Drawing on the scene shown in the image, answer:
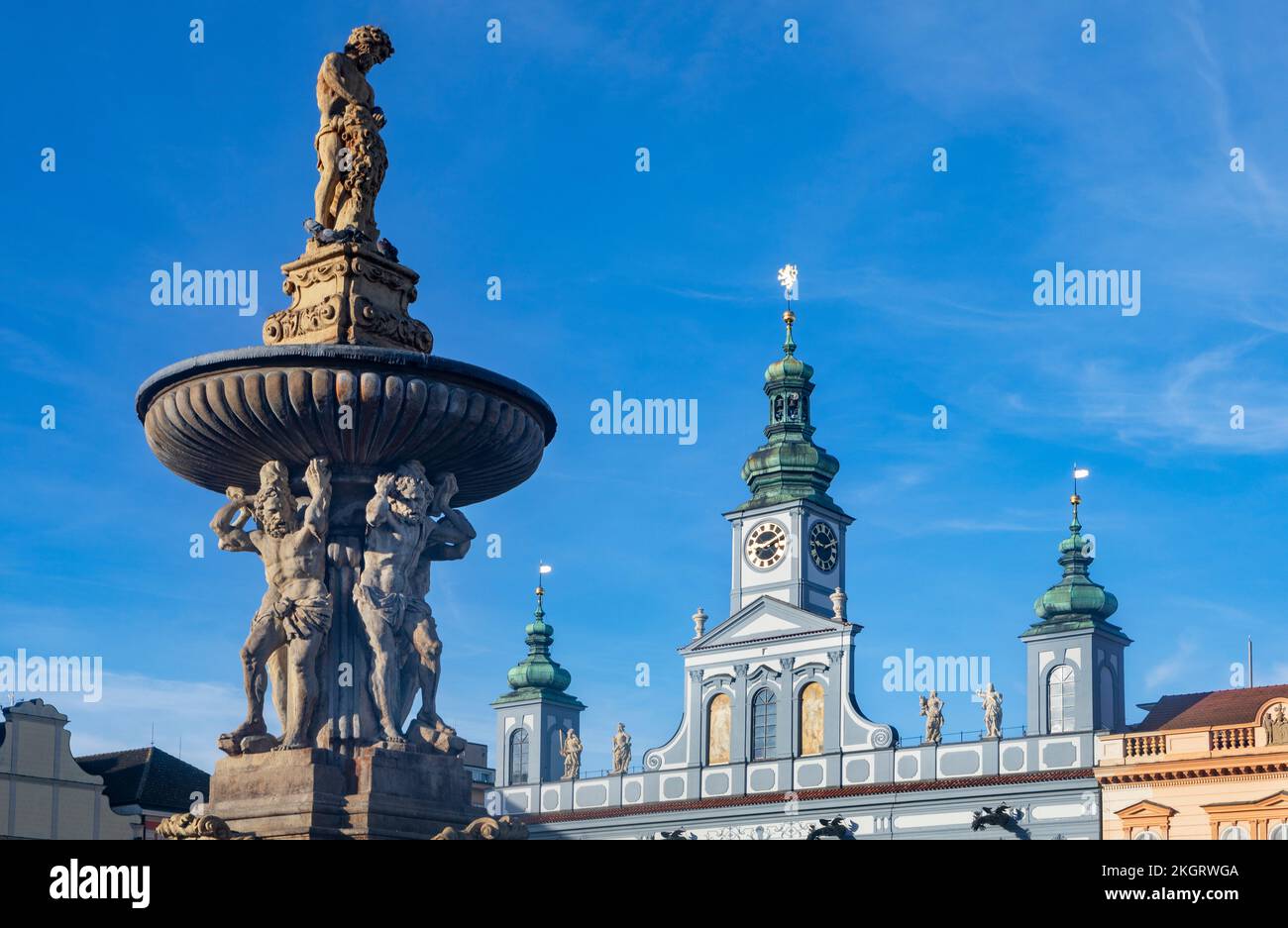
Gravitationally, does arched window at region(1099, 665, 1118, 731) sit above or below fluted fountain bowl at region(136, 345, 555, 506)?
above

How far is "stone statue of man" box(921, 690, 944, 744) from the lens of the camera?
184 feet

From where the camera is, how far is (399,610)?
1490 centimetres

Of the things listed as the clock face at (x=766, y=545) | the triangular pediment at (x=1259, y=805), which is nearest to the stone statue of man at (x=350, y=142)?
the triangular pediment at (x=1259, y=805)

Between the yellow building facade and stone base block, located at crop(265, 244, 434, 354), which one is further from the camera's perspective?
the yellow building facade

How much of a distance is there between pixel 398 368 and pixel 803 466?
49641mm

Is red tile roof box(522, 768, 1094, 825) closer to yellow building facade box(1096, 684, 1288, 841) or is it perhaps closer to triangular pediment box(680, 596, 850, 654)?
yellow building facade box(1096, 684, 1288, 841)

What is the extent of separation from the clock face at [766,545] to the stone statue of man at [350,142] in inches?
1847

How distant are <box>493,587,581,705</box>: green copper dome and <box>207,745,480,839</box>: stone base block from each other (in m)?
57.0

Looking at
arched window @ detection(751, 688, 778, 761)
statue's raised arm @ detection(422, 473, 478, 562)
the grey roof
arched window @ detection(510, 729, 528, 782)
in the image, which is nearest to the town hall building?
arched window @ detection(751, 688, 778, 761)

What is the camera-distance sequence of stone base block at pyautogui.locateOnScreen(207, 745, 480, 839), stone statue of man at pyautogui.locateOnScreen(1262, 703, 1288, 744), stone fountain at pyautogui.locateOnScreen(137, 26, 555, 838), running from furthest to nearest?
stone statue of man at pyautogui.locateOnScreen(1262, 703, 1288, 744) → stone fountain at pyautogui.locateOnScreen(137, 26, 555, 838) → stone base block at pyautogui.locateOnScreen(207, 745, 480, 839)

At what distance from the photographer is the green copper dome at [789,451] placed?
6369cm
